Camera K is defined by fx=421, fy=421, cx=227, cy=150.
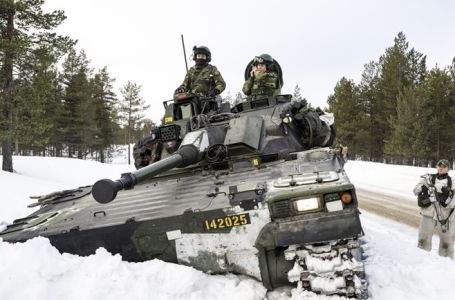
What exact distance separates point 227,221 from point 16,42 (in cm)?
1662

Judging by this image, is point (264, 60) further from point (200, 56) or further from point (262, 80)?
point (200, 56)

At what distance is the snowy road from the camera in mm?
10617

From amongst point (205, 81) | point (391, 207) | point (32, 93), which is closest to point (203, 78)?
point (205, 81)

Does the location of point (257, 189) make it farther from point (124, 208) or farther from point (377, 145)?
point (377, 145)

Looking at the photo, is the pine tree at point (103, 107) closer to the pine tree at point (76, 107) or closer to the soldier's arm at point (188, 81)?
the pine tree at point (76, 107)

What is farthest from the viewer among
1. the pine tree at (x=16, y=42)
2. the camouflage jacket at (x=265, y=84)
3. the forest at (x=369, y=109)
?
the forest at (x=369, y=109)

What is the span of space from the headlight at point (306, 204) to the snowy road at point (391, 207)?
699 cm

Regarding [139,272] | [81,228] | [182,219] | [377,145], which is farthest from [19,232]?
[377,145]

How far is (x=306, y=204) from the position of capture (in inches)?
151

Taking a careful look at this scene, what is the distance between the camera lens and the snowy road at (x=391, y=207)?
1062 cm

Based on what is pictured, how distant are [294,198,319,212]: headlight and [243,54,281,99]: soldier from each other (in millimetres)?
4346

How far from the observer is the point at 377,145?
1676 inches

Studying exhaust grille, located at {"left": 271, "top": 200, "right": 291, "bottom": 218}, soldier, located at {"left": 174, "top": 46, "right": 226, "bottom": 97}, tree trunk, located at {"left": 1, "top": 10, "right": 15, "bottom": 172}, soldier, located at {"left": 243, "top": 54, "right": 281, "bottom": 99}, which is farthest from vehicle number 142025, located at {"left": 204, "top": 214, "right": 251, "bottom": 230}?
tree trunk, located at {"left": 1, "top": 10, "right": 15, "bottom": 172}

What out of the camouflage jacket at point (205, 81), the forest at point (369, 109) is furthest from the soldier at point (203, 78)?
the forest at point (369, 109)
